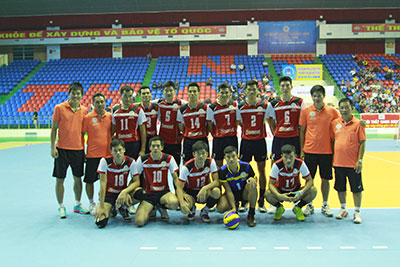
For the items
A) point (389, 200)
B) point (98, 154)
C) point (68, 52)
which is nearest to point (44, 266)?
point (98, 154)

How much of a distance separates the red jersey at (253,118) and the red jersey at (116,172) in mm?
2029

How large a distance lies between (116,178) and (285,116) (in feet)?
9.79

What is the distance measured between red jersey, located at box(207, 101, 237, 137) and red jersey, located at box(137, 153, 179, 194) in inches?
43.5

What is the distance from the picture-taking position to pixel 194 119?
585 cm

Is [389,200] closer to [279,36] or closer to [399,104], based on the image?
[399,104]

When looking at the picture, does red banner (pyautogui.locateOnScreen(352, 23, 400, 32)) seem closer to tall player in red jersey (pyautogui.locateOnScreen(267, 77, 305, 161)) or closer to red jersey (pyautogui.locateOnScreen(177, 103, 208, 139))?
tall player in red jersey (pyautogui.locateOnScreen(267, 77, 305, 161))

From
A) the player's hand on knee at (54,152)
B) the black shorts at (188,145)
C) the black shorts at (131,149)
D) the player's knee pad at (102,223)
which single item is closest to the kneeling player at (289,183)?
the black shorts at (188,145)

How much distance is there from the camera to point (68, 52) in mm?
30125

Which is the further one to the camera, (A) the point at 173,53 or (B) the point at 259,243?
(A) the point at 173,53

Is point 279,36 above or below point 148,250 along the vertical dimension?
above

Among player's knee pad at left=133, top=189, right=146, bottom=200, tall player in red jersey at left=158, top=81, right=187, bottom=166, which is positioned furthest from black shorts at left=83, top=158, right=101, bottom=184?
tall player in red jersey at left=158, top=81, right=187, bottom=166

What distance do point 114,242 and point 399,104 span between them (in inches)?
844

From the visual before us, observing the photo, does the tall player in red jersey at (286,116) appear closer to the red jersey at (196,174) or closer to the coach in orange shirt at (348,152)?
the coach in orange shirt at (348,152)

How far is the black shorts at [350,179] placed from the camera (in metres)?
5.11
